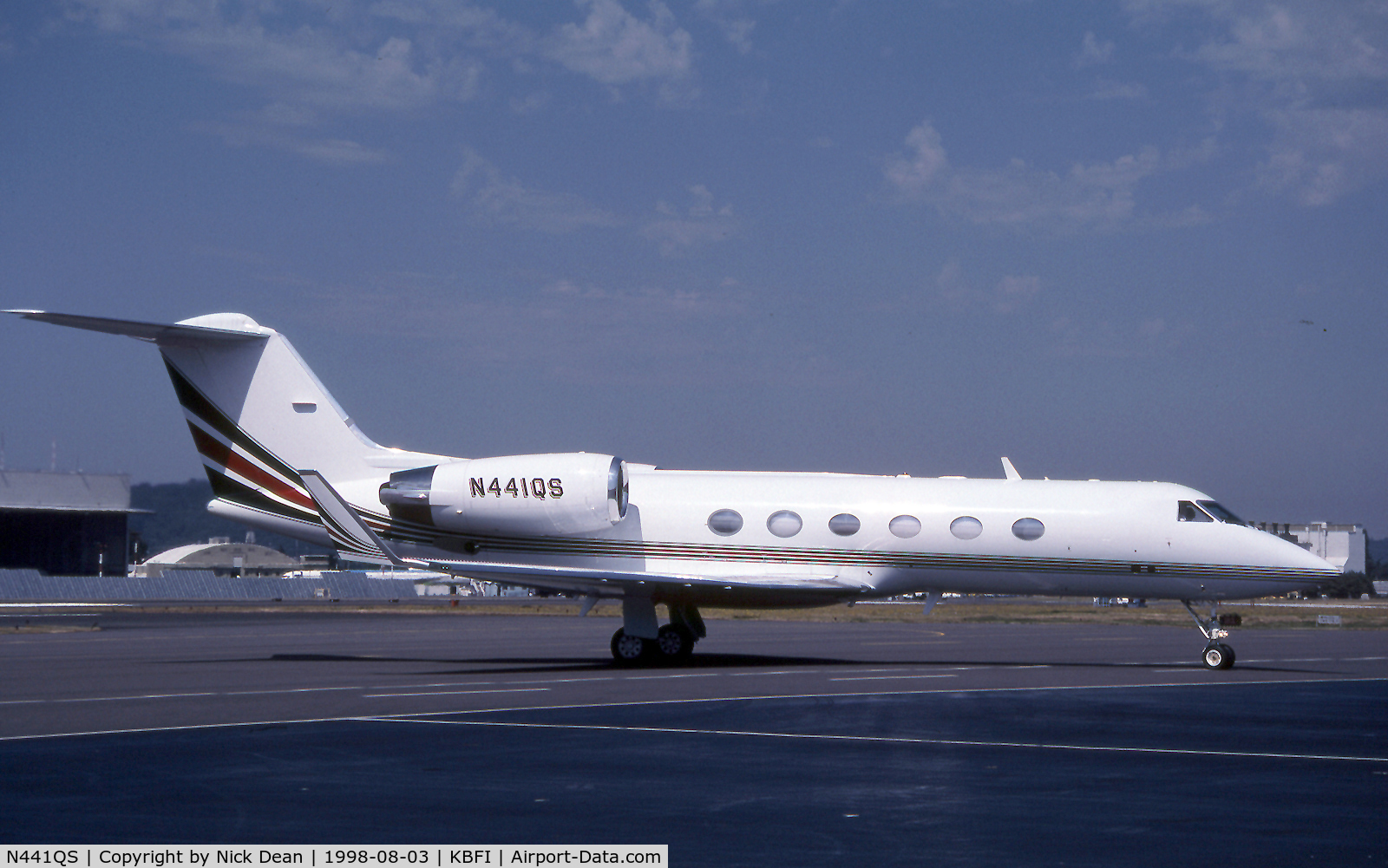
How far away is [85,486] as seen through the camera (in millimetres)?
80875

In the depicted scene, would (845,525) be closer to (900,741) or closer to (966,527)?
(966,527)

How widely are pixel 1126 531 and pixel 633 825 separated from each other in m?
15.6

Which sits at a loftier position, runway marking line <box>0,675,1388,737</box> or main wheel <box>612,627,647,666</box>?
main wheel <box>612,627,647,666</box>

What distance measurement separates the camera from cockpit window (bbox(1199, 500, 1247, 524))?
22141 millimetres

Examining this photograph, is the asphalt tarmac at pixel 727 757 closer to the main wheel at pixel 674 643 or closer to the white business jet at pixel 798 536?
the main wheel at pixel 674 643

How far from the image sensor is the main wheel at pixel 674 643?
22766 millimetres

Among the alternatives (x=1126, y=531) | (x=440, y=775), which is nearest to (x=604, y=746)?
(x=440, y=775)

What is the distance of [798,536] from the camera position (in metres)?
22.3

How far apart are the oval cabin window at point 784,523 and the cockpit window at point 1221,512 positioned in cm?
657

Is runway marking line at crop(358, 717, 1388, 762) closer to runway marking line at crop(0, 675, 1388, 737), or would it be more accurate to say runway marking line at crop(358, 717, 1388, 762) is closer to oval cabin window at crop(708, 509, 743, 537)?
runway marking line at crop(0, 675, 1388, 737)

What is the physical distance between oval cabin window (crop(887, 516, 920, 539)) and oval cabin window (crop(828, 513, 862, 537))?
20.9 inches

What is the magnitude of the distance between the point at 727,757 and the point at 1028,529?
11896 millimetres

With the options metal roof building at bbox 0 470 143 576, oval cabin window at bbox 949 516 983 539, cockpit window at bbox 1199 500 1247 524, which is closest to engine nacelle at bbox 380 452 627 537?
oval cabin window at bbox 949 516 983 539

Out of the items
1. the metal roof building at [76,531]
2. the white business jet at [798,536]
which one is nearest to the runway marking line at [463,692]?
the white business jet at [798,536]
